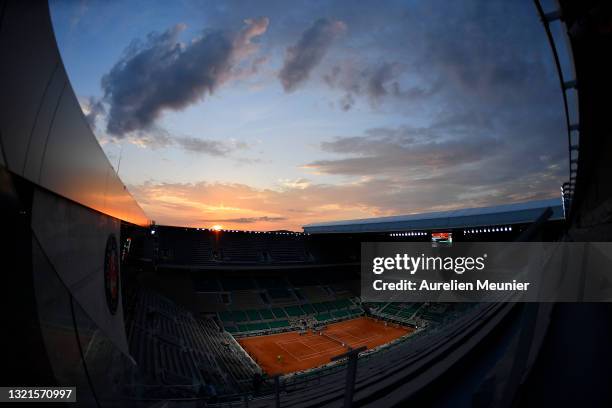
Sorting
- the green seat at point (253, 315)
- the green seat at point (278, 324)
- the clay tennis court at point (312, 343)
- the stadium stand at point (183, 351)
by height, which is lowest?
the clay tennis court at point (312, 343)

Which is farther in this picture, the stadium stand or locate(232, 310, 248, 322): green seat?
locate(232, 310, 248, 322): green seat

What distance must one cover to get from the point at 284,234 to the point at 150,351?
96.5 feet

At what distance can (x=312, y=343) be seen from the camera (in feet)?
86.6

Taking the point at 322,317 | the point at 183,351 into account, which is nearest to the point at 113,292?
the point at 183,351

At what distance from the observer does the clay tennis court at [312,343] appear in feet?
71.2

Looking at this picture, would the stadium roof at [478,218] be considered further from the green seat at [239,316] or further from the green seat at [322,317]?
the green seat at [239,316]

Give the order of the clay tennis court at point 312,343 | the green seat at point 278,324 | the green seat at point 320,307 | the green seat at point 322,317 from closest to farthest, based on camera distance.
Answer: the clay tennis court at point 312,343 < the green seat at point 278,324 < the green seat at point 322,317 < the green seat at point 320,307

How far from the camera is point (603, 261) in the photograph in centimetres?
580

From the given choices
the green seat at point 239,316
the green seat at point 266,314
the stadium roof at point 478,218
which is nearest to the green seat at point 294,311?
the green seat at point 266,314

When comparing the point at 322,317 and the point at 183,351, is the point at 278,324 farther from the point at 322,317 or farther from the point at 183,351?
the point at 183,351

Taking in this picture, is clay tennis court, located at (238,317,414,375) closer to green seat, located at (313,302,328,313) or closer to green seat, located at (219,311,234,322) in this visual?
green seat, located at (313,302,328,313)

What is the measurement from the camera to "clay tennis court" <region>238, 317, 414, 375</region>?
71.2ft

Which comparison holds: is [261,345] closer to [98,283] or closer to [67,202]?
[98,283]

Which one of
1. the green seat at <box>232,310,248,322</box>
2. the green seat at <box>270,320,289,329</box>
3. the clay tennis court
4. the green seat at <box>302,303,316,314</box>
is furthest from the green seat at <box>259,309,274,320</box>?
the green seat at <box>302,303,316,314</box>
